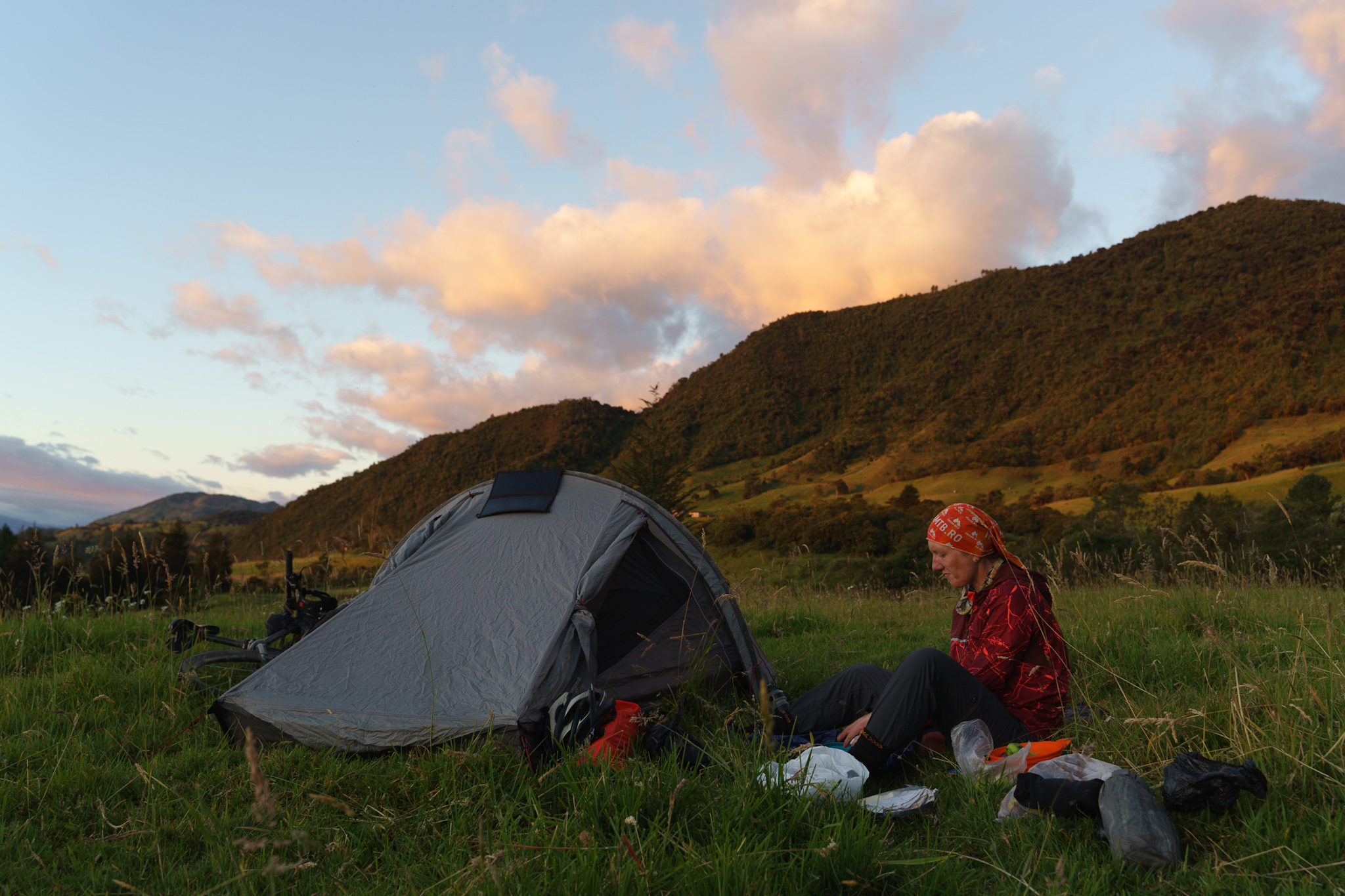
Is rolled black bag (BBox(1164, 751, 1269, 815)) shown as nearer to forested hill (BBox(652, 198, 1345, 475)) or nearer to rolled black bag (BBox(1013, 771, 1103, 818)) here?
rolled black bag (BBox(1013, 771, 1103, 818))

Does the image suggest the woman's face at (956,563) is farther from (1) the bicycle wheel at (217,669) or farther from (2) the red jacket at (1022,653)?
(1) the bicycle wheel at (217,669)

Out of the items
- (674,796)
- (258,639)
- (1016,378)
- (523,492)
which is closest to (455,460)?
(1016,378)

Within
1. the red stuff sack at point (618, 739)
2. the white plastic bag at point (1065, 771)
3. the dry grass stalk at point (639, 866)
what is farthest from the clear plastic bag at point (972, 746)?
the dry grass stalk at point (639, 866)

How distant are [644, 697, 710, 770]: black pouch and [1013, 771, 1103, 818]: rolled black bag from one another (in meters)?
1.23

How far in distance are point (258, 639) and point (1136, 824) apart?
548cm

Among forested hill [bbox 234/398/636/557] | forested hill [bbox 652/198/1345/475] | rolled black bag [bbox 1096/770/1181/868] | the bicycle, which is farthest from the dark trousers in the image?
forested hill [bbox 652/198/1345/475]

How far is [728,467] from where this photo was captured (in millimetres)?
78750

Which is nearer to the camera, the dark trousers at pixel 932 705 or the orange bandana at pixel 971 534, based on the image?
the dark trousers at pixel 932 705

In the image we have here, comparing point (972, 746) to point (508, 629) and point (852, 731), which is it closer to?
point (852, 731)

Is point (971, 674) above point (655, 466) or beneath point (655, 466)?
beneath

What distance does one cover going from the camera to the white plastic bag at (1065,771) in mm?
2576

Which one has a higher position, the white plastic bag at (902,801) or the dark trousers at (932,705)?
the dark trousers at (932,705)

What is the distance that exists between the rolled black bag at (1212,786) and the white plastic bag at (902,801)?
815 mm

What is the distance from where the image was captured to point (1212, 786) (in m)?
2.35
